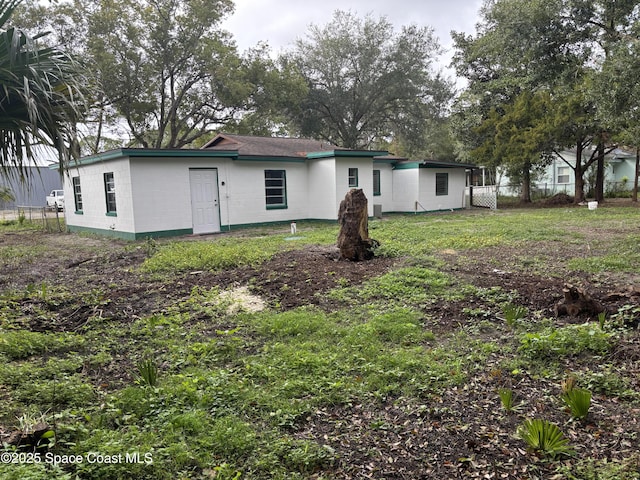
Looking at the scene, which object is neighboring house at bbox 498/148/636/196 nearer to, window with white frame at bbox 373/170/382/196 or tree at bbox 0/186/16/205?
window with white frame at bbox 373/170/382/196

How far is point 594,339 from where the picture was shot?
3703 millimetres

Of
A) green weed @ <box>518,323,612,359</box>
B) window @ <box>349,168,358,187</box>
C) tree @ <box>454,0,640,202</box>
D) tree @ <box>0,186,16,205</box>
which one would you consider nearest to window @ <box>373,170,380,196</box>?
window @ <box>349,168,358,187</box>

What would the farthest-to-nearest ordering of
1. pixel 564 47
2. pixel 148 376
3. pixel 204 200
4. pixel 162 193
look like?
1. pixel 564 47
2. pixel 204 200
3. pixel 162 193
4. pixel 148 376

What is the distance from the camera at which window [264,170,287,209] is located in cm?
1550

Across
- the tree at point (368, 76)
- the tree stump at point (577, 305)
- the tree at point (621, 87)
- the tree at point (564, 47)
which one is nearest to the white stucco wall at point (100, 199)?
the tree stump at point (577, 305)

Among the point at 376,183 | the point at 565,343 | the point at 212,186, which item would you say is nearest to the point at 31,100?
the point at 565,343

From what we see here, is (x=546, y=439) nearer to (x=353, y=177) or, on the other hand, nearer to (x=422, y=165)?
(x=353, y=177)

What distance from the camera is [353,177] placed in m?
16.3

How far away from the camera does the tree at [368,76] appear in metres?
27.4

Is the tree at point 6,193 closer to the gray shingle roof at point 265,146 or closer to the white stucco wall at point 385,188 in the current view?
the gray shingle roof at point 265,146

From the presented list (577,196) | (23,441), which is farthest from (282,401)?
(577,196)

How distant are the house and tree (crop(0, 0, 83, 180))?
6.26m

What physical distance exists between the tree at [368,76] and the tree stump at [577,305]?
24877mm

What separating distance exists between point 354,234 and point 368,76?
A: 22.5m
